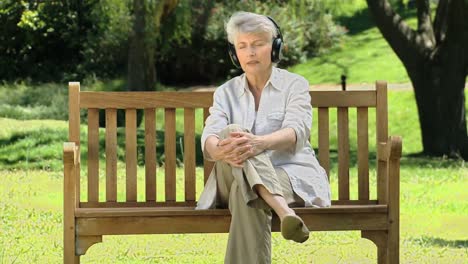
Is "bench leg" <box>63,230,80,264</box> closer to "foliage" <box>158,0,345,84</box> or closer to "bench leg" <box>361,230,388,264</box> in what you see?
Result: "bench leg" <box>361,230,388,264</box>

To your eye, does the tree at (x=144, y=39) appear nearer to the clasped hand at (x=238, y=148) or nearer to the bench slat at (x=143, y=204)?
the bench slat at (x=143, y=204)

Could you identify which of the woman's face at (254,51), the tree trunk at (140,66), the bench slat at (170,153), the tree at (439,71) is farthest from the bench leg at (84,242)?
the tree trunk at (140,66)

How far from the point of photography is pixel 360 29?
29234 mm

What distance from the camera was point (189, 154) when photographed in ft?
20.0

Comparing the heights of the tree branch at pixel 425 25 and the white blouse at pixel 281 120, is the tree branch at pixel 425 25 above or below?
above

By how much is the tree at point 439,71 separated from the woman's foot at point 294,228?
418 inches

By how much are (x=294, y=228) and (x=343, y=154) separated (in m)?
1.17

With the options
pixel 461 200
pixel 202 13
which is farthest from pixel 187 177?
pixel 202 13

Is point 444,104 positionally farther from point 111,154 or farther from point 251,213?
point 251,213

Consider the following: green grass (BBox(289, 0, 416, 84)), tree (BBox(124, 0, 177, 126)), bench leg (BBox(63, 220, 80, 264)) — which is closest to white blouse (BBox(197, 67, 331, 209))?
bench leg (BBox(63, 220, 80, 264))

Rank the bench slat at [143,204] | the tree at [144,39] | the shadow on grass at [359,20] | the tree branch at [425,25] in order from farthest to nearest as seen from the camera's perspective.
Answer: the shadow on grass at [359,20] < the tree at [144,39] < the tree branch at [425,25] < the bench slat at [143,204]

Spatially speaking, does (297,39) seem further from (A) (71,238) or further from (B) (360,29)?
(A) (71,238)

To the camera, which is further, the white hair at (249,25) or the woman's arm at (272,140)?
the white hair at (249,25)

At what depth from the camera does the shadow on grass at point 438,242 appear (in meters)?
7.83
